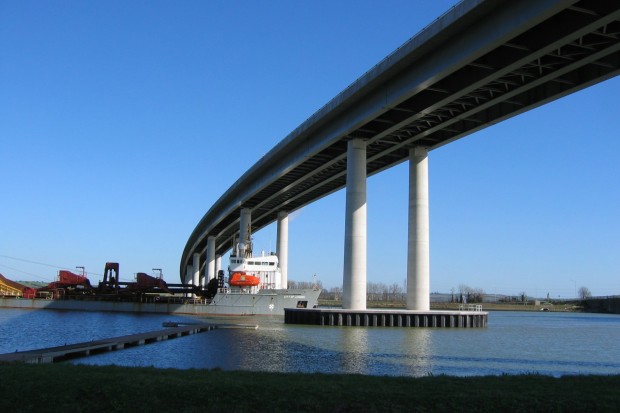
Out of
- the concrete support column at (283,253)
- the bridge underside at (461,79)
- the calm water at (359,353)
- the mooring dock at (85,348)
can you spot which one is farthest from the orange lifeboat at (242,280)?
the calm water at (359,353)

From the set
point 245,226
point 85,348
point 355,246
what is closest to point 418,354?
point 85,348

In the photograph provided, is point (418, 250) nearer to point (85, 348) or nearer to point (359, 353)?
point (359, 353)

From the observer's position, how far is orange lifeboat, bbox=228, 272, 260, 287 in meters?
76.9

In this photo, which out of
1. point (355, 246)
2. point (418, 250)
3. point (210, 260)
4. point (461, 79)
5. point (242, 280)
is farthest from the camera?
point (210, 260)

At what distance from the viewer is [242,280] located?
77250 mm

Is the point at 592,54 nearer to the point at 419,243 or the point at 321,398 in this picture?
the point at 419,243

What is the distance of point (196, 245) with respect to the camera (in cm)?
14225

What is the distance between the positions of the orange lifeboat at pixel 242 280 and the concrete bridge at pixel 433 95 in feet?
42.7

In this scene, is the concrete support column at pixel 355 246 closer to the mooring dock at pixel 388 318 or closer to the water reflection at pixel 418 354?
the mooring dock at pixel 388 318

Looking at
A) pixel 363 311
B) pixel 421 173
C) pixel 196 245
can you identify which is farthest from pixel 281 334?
pixel 196 245

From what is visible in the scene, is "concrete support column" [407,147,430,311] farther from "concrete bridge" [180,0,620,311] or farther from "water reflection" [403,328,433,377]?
"water reflection" [403,328,433,377]

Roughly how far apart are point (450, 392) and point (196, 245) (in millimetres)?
133567

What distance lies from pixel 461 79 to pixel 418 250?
15387mm

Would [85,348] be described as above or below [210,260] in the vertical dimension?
below
